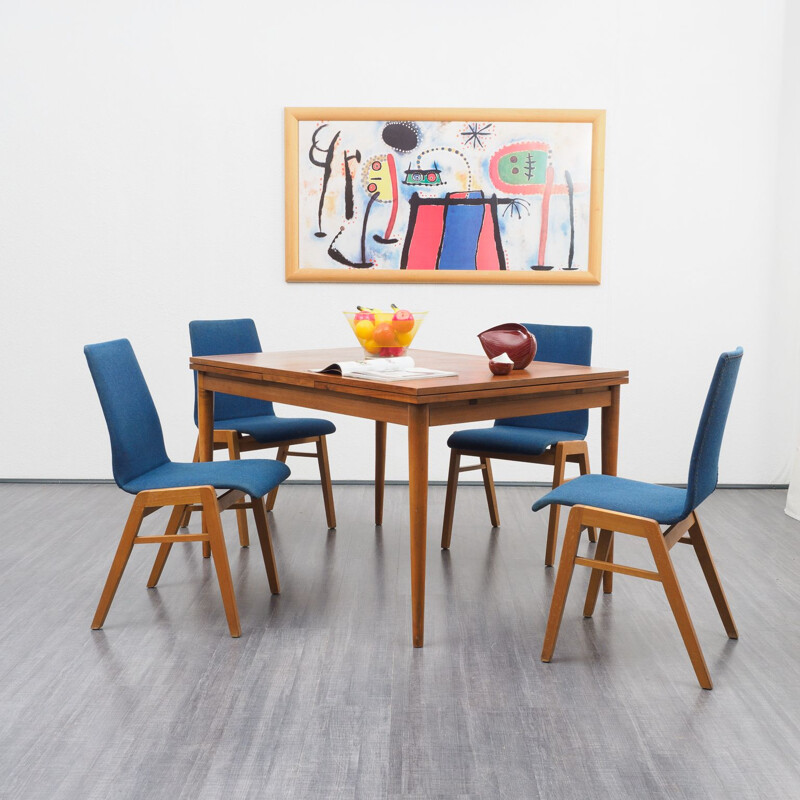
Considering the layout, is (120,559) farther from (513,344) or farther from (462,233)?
(462,233)

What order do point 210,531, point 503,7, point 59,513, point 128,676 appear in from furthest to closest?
point 503,7 < point 59,513 < point 210,531 < point 128,676

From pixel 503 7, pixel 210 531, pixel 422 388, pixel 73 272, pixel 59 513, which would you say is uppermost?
pixel 503 7

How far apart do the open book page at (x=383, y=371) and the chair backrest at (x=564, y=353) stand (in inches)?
34.1

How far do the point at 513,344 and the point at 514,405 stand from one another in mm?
255

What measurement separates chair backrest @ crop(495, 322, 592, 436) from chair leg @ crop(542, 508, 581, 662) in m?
1.15

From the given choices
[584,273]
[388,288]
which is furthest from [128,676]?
[584,273]

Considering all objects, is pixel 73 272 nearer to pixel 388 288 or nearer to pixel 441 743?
pixel 388 288

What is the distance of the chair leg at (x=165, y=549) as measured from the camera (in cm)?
281

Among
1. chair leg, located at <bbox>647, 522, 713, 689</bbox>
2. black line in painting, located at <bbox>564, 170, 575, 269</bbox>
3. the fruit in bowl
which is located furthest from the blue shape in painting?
chair leg, located at <bbox>647, 522, 713, 689</bbox>

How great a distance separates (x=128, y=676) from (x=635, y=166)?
3419 millimetres

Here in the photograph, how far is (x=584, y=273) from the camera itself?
448 cm

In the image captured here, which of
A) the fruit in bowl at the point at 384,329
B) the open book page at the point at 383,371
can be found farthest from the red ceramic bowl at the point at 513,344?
the fruit in bowl at the point at 384,329

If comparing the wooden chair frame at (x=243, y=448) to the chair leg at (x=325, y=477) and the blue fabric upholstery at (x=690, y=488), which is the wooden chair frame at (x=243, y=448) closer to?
the chair leg at (x=325, y=477)

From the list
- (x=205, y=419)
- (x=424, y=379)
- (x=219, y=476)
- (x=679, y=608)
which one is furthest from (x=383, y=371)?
(x=679, y=608)
